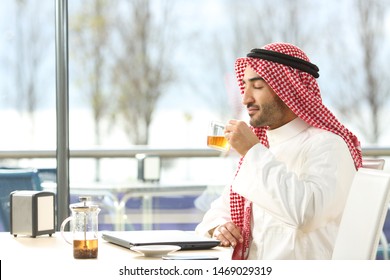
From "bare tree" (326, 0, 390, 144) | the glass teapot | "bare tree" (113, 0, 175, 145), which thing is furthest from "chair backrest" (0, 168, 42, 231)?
"bare tree" (113, 0, 175, 145)

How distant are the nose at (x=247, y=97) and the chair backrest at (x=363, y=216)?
1.75 feet

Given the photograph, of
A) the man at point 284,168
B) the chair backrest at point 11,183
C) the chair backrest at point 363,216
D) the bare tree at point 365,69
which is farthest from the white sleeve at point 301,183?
the bare tree at point 365,69

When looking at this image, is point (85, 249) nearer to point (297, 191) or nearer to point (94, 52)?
point (297, 191)

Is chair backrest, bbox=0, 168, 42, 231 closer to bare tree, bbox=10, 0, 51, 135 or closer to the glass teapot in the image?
the glass teapot

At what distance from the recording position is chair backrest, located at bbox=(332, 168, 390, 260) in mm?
2527

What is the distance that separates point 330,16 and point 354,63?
637mm

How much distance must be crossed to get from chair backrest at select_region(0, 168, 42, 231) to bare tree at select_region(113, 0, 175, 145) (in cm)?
658

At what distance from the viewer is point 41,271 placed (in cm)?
224

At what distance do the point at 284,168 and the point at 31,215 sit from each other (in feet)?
2.68

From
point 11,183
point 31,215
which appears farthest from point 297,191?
point 11,183

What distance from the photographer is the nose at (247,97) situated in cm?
309

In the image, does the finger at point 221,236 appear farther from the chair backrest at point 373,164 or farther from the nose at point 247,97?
the chair backrest at point 373,164

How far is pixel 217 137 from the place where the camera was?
2.96 meters

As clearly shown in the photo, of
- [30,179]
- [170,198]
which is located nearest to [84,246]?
[30,179]
